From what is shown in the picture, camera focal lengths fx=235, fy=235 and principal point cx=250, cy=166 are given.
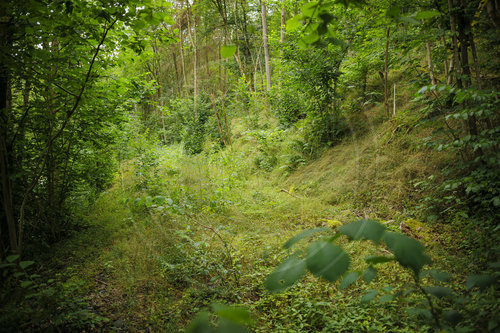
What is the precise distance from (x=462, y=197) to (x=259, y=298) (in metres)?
3.18

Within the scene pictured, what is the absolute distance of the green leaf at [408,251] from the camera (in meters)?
0.67

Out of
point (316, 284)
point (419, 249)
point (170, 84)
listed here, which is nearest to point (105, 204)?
point (316, 284)

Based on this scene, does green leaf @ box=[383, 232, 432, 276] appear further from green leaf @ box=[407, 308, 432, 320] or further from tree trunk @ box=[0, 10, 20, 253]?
tree trunk @ box=[0, 10, 20, 253]

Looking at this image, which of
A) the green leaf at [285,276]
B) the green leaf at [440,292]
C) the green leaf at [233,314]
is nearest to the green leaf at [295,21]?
the green leaf at [285,276]

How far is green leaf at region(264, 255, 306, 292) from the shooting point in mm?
696

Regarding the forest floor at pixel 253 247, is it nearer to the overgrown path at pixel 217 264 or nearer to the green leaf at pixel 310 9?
the overgrown path at pixel 217 264

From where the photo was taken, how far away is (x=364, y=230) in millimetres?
724

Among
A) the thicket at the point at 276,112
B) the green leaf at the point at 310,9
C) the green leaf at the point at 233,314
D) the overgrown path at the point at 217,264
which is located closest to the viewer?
the green leaf at the point at 233,314

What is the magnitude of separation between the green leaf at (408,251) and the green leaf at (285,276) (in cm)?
26

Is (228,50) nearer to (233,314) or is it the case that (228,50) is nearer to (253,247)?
(233,314)

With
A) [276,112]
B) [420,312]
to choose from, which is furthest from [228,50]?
[276,112]

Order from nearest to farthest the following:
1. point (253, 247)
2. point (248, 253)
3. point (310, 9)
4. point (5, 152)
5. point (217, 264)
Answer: point (310, 9) < point (5, 152) < point (217, 264) < point (248, 253) < point (253, 247)

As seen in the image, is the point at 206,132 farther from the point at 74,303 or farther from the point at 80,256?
the point at 74,303

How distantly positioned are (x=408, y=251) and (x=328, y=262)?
0.25m
